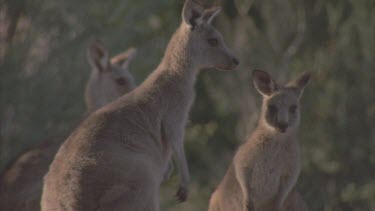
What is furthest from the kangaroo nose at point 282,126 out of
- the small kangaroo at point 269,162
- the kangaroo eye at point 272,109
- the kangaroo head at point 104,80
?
the kangaroo head at point 104,80

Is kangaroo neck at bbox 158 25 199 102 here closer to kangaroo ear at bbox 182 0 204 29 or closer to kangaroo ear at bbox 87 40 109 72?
kangaroo ear at bbox 182 0 204 29

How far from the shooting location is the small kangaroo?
23.5 feet

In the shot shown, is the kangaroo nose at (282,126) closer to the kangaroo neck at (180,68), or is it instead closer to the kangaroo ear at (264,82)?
the kangaroo ear at (264,82)

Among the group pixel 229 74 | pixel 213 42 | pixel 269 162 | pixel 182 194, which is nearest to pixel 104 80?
pixel 213 42

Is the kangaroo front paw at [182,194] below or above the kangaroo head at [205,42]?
below

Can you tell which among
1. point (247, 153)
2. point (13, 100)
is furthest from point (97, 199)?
point (13, 100)

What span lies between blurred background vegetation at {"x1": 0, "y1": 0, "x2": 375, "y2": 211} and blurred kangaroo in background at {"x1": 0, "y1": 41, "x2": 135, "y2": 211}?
2573 millimetres

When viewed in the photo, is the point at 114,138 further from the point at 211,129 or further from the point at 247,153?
the point at 211,129

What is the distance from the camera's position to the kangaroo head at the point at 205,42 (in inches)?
285

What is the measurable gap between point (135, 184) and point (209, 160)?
9.07 m

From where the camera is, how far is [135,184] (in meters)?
6.16

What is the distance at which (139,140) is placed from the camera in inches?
260

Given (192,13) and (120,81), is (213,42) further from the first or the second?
(120,81)

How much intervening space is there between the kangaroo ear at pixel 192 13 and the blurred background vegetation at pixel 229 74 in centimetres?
489
